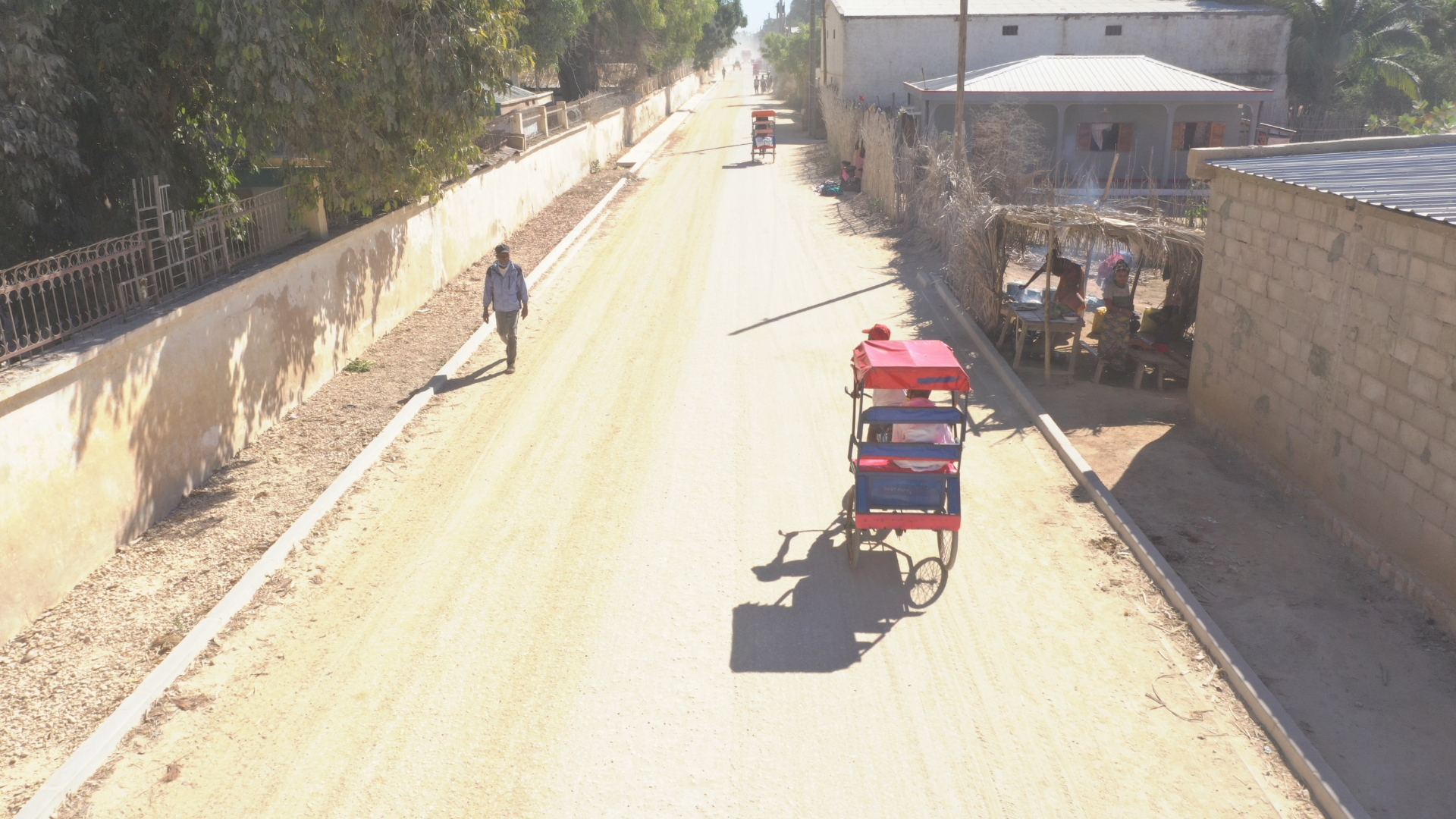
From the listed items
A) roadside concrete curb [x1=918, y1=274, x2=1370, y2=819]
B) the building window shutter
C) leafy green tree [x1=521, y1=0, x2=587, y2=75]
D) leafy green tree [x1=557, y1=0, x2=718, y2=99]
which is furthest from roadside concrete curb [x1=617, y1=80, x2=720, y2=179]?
roadside concrete curb [x1=918, y1=274, x2=1370, y2=819]

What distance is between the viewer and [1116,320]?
40.4ft

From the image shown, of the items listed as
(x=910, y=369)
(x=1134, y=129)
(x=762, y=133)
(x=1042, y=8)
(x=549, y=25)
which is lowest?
(x=910, y=369)

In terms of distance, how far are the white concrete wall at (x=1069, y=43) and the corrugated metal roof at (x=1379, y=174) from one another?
2783 centimetres

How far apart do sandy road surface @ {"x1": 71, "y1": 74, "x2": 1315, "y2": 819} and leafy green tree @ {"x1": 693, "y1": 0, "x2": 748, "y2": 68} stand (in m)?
62.7

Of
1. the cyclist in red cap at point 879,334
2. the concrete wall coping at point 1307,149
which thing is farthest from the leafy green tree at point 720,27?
the cyclist in red cap at point 879,334

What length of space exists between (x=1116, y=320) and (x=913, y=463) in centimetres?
585

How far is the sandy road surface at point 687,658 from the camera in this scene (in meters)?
5.59

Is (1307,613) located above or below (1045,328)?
below

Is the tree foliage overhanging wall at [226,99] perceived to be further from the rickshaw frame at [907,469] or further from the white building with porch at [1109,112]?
the white building with porch at [1109,112]

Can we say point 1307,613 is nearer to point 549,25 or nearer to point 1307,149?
point 1307,149

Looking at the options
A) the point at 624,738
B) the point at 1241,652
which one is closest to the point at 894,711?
the point at 624,738

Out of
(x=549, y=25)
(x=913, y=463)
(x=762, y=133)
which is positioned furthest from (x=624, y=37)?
(x=913, y=463)

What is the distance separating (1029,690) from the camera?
642 cm

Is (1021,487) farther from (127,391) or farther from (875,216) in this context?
(875,216)
